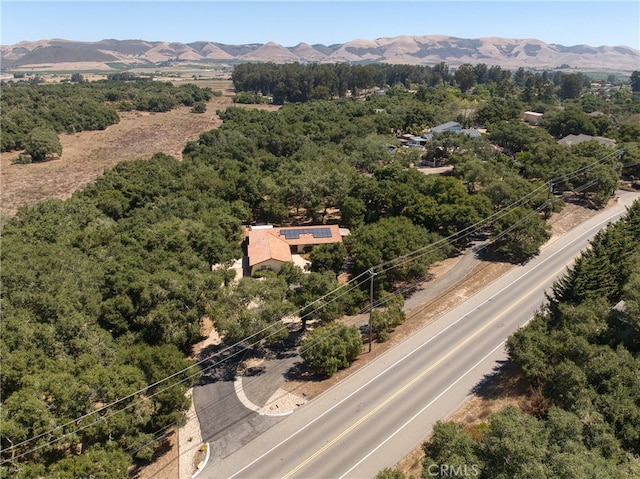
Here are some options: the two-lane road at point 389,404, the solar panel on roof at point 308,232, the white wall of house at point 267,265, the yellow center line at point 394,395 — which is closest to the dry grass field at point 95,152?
the solar panel on roof at point 308,232

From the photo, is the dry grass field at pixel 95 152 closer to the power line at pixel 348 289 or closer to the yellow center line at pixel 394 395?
the power line at pixel 348 289

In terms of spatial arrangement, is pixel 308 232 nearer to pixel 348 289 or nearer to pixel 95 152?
pixel 348 289

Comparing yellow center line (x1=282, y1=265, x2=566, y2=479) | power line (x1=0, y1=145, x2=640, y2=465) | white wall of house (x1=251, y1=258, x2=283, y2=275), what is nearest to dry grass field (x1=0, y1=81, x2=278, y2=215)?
white wall of house (x1=251, y1=258, x2=283, y2=275)

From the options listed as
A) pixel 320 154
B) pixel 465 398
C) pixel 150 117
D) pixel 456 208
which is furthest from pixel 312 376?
Answer: pixel 150 117

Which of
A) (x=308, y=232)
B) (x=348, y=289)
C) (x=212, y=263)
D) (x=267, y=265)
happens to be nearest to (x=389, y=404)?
(x=348, y=289)

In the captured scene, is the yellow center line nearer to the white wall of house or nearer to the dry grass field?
the white wall of house

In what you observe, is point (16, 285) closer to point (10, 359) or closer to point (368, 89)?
point (10, 359)
